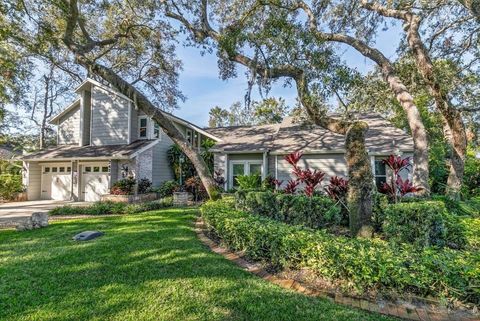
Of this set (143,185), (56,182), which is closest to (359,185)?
(143,185)

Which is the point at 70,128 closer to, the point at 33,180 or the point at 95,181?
the point at 33,180

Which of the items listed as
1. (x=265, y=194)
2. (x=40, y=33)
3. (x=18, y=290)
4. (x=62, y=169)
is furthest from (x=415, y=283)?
(x=62, y=169)

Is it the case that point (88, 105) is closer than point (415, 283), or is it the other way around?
point (415, 283)

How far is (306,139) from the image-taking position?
578 inches

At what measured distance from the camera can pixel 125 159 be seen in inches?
588

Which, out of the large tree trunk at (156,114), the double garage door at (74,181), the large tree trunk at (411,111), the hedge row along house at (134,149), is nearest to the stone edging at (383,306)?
the large tree trunk at (411,111)

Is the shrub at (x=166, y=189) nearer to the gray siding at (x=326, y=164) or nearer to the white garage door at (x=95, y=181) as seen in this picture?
the white garage door at (x=95, y=181)

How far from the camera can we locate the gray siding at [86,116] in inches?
691

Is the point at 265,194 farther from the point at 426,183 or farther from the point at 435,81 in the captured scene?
the point at 435,81

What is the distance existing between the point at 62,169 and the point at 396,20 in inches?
797

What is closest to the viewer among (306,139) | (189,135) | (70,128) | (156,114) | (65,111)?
(156,114)

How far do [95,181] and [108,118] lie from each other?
13.6 ft

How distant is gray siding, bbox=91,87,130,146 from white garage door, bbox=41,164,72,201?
2.48 m

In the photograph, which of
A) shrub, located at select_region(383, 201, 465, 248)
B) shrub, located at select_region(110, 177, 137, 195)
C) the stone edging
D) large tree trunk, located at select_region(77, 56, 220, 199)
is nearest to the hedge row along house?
shrub, located at select_region(110, 177, 137, 195)
